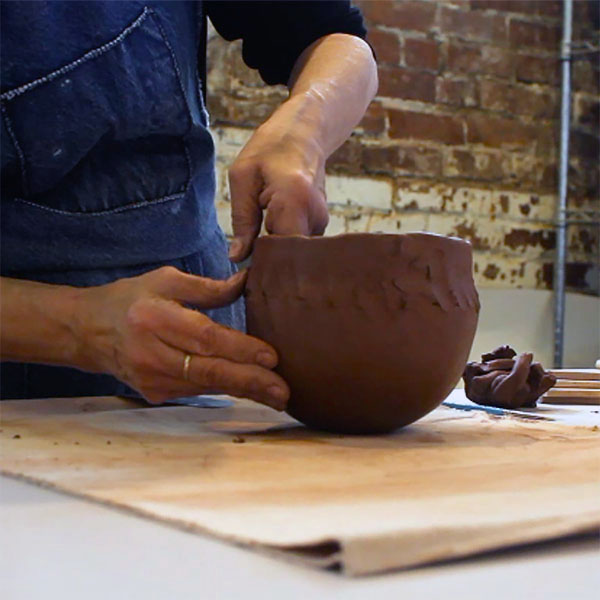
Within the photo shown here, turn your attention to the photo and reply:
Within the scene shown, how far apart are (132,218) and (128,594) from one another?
0.76 metres

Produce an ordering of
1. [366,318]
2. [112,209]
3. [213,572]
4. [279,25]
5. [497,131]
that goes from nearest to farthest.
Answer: [213,572]
[366,318]
[112,209]
[279,25]
[497,131]

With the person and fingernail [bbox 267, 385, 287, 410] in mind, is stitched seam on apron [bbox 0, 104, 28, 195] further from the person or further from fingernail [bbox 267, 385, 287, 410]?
fingernail [bbox 267, 385, 287, 410]

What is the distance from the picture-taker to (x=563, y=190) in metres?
2.72

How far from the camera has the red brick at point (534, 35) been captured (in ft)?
8.84

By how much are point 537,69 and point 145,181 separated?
1899 mm

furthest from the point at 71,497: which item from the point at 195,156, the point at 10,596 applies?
the point at 195,156

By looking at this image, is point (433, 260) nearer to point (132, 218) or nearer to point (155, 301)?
point (155, 301)

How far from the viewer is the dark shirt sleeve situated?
1.20 metres

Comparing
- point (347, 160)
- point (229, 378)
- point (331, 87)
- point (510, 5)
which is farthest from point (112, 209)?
point (510, 5)

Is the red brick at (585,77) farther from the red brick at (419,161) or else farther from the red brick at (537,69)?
the red brick at (419,161)

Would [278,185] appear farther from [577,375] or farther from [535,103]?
[535,103]

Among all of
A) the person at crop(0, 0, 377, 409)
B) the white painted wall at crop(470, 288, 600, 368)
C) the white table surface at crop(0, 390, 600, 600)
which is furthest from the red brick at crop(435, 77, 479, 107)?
the white table surface at crop(0, 390, 600, 600)

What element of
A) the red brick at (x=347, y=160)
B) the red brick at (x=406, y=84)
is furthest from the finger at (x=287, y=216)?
the red brick at (x=406, y=84)

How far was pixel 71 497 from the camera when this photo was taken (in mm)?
558
